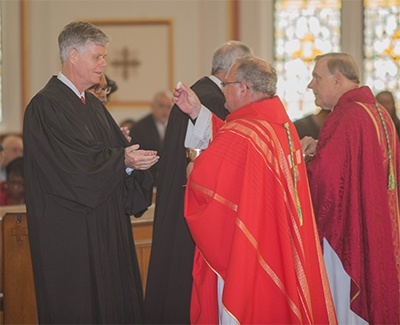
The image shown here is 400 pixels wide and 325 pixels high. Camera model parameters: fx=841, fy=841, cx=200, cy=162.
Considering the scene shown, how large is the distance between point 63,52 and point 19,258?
1.48 meters

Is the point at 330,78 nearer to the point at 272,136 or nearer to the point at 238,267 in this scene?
the point at 272,136

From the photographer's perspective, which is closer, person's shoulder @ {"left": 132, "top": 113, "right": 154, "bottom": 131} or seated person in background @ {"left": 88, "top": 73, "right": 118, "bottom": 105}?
seated person in background @ {"left": 88, "top": 73, "right": 118, "bottom": 105}

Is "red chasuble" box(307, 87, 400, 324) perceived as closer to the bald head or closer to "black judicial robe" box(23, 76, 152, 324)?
the bald head

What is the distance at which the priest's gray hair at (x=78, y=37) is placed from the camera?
4.77 m

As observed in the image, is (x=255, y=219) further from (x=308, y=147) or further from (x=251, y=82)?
(x=308, y=147)

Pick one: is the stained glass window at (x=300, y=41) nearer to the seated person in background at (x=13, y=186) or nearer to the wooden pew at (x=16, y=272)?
the seated person in background at (x=13, y=186)

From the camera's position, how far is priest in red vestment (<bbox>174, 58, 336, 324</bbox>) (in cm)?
443

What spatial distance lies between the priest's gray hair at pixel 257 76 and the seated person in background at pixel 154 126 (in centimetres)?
546

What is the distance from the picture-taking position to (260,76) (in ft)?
15.4

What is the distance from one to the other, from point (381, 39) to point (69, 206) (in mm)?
8586

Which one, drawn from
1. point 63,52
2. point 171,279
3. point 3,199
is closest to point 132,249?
point 171,279

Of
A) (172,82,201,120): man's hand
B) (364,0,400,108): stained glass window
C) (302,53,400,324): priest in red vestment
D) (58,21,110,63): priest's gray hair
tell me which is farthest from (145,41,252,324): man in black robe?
(364,0,400,108): stained glass window

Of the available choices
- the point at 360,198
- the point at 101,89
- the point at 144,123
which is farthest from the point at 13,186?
the point at 144,123

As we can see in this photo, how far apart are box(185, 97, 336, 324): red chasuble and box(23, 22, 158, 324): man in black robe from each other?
41 centimetres
